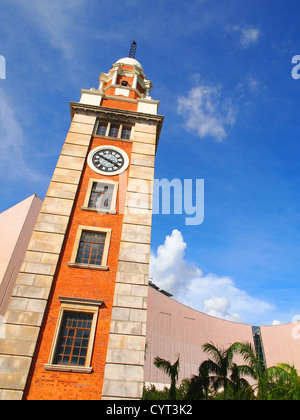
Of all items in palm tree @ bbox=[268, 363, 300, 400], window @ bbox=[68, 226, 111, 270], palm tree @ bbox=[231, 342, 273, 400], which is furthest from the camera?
palm tree @ bbox=[231, 342, 273, 400]

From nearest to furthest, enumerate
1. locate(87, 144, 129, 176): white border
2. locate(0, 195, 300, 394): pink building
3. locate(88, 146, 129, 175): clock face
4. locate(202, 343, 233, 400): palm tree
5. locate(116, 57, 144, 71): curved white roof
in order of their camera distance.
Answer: locate(87, 144, 129, 176): white border < locate(88, 146, 129, 175): clock face < locate(202, 343, 233, 400): palm tree < locate(0, 195, 300, 394): pink building < locate(116, 57, 144, 71): curved white roof

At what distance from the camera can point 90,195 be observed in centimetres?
1554

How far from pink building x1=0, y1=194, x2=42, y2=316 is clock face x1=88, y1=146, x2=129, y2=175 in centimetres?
949

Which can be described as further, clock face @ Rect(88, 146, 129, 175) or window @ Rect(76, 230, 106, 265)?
clock face @ Rect(88, 146, 129, 175)

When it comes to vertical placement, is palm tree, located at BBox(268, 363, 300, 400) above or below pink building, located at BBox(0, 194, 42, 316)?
below

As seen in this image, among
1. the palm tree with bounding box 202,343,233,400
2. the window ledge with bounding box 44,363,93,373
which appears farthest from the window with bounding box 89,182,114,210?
the palm tree with bounding box 202,343,233,400

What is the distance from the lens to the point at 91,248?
13852 millimetres

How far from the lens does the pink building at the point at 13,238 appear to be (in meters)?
20.1

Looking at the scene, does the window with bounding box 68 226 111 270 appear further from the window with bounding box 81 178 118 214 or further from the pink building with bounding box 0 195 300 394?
the pink building with bounding box 0 195 300 394

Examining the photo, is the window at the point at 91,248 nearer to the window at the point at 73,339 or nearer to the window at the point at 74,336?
the window at the point at 74,336

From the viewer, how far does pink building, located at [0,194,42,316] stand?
20.1 meters

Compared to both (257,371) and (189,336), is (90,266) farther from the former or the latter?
(189,336)

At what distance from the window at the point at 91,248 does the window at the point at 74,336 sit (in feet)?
5.42

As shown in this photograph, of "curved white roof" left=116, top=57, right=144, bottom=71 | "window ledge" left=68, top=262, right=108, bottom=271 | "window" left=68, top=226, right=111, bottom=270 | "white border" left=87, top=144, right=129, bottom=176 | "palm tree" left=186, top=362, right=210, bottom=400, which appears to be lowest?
"palm tree" left=186, top=362, right=210, bottom=400
